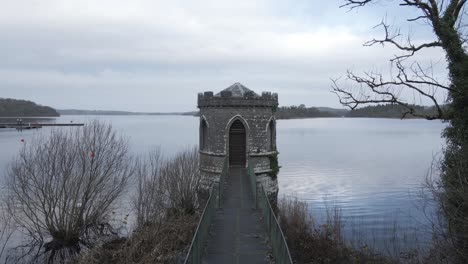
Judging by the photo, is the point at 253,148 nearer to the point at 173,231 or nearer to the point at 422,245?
the point at 173,231

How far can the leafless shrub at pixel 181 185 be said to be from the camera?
82.9ft

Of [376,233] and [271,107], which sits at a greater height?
[271,107]

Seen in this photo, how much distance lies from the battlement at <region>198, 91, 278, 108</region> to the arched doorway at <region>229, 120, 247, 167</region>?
1.16m

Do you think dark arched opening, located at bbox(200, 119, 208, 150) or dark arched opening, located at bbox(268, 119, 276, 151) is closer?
dark arched opening, located at bbox(268, 119, 276, 151)

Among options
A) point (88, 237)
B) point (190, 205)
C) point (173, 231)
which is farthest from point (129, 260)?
point (190, 205)

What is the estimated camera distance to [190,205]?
25531 millimetres

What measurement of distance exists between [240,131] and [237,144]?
81cm

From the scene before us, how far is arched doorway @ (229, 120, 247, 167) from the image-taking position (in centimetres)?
2002

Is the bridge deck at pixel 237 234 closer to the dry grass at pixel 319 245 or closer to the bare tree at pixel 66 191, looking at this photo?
the dry grass at pixel 319 245

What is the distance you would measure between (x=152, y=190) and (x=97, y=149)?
4.19m

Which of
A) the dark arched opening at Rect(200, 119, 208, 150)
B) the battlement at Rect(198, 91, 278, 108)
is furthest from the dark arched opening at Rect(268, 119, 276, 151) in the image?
the dark arched opening at Rect(200, 119, 208, 150)

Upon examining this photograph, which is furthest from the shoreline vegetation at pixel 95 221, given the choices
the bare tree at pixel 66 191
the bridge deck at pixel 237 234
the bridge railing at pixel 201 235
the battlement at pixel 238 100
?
the battlement at pixel 238 100

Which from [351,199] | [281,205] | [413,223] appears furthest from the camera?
[351,199]

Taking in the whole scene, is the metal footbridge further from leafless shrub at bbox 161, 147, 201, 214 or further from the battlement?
leafless shrub at bbox 161, 147, 201, 214
